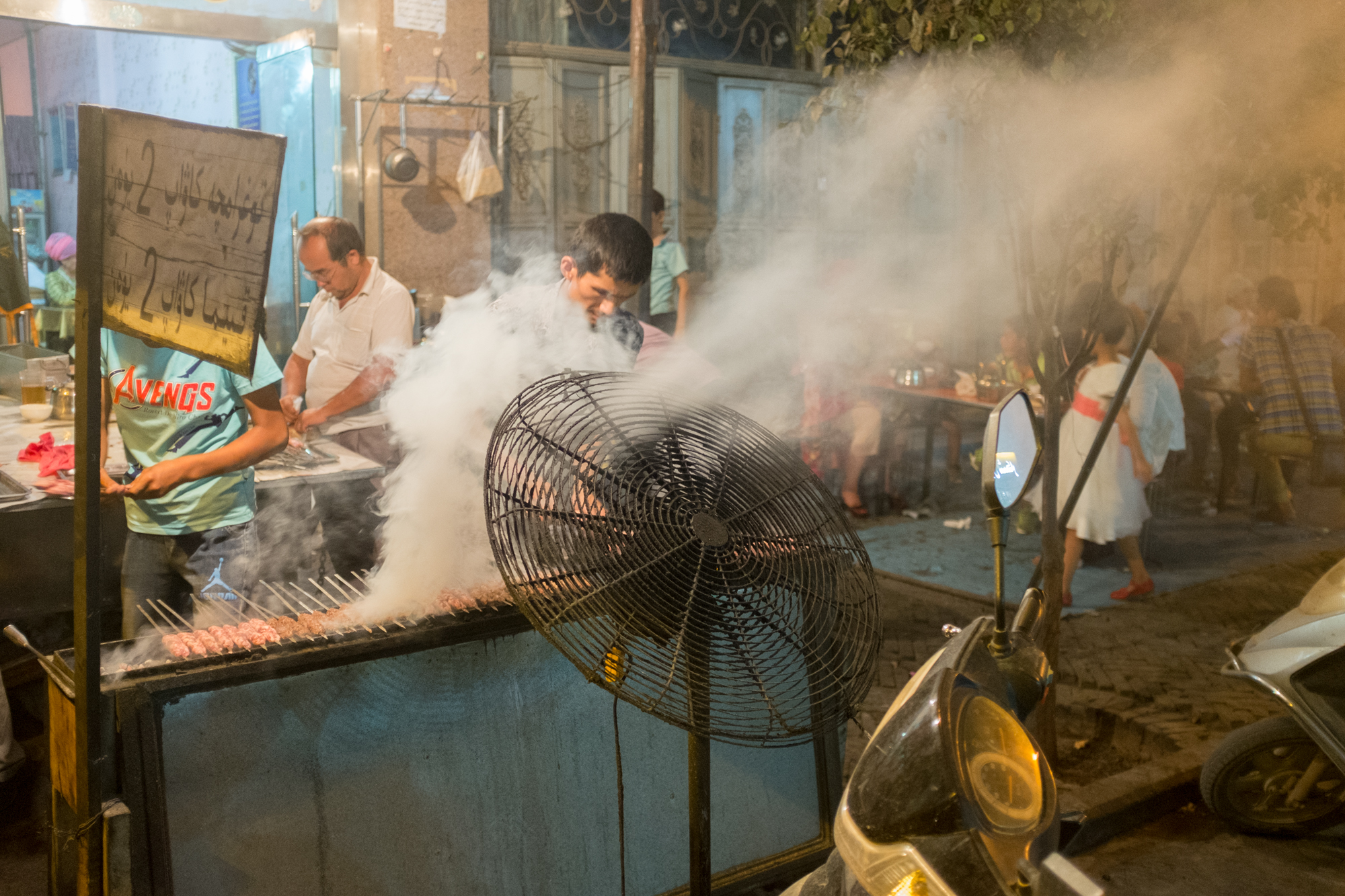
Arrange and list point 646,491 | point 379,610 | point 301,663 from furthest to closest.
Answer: point 379,610, point 301,663, point 646,491

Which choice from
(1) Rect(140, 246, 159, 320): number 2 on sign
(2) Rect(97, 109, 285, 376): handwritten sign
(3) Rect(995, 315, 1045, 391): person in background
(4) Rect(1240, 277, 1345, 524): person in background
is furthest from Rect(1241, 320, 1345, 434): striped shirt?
(1) Rect(140, 246, 159, 320): number 2 on sign

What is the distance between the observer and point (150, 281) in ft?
6.81

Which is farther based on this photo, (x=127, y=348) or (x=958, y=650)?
(x=127, y=348)

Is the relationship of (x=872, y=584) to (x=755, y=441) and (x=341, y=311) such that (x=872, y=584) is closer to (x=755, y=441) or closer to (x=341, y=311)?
(x=755, y=441)

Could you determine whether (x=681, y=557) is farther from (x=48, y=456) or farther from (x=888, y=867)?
(x=48, y=456)

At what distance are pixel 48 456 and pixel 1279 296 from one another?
335 inches

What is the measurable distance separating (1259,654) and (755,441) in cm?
243

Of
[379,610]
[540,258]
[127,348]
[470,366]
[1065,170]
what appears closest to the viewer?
[379,610]

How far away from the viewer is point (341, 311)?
18.4 feet

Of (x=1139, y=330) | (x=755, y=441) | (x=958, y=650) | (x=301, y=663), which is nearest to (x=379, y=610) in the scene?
(x=301, y=663)

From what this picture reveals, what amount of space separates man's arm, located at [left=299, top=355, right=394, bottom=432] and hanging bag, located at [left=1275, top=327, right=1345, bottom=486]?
22.7 ft

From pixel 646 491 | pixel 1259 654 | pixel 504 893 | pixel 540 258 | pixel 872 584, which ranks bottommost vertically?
pixel 504 893

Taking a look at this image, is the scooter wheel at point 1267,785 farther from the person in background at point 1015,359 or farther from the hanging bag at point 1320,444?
the hanging bag at point 1320,444

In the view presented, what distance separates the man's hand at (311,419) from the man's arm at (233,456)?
153cm
